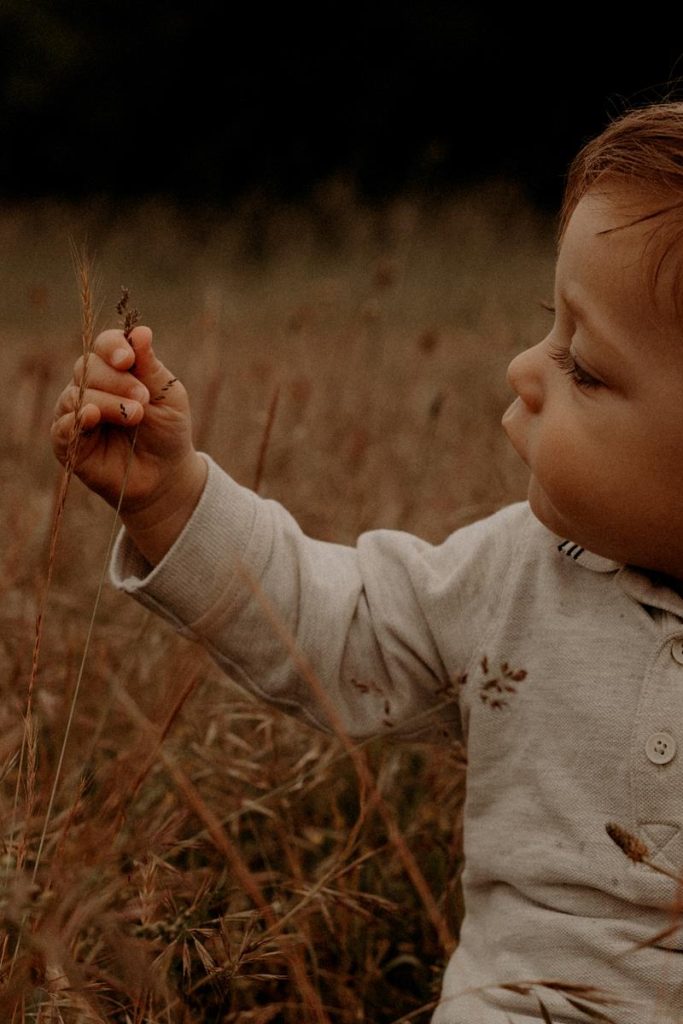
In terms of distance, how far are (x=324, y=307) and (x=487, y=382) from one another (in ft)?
2.32

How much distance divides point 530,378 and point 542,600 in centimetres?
27

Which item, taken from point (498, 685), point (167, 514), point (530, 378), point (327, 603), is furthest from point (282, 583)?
point (530, 378)

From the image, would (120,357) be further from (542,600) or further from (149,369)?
(542,600)

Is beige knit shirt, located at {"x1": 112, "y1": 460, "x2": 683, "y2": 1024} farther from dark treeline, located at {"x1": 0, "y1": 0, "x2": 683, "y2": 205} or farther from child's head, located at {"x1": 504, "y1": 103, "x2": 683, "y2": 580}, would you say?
dark treeline, located at {"x1": 0, "y1": 0, "x2": 683, "y2": 205}

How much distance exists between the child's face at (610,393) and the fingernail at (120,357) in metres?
0.42

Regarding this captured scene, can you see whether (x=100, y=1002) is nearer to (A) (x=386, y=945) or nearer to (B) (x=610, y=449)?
(A) (x=386, y=945)

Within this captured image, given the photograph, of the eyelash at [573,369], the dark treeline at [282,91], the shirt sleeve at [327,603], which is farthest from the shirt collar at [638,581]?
the dark treeline at [282,91]

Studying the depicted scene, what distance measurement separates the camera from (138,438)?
1390 millimetres

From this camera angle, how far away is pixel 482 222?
7742 millimetres

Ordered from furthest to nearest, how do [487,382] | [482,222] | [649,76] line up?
[649,76], [482,222], [487,382]

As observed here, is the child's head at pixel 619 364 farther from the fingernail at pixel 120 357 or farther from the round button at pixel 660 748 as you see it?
the fingernail at pixel 120 357

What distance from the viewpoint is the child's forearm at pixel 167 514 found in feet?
4.65

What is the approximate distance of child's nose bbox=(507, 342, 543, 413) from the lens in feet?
4.27

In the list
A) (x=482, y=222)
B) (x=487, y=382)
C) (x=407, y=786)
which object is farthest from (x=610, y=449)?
(x=482, y=222)
